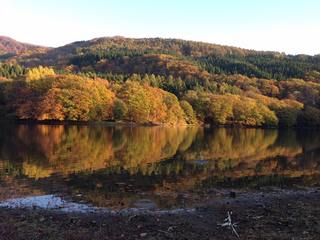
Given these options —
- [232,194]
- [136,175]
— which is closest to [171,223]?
[232,194]

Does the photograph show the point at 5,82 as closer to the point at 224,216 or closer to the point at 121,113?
the point at 121,113

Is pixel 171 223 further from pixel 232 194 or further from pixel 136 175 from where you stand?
pixel 136 175

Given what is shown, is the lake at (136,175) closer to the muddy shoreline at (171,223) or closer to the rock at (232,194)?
the rock at (232,194)

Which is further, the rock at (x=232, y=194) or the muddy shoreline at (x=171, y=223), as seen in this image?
the rock at (x=232, y=194)

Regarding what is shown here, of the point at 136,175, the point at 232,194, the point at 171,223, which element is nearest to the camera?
the point at 171,223

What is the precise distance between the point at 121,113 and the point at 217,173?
338ft

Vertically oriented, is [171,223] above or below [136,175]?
above

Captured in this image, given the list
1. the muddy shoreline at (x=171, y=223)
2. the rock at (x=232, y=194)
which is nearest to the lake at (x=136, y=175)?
the rock at (x=232, y=194)

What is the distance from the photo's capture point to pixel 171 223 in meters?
19.2

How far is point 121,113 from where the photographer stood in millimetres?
139875

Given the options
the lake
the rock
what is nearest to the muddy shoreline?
the lake

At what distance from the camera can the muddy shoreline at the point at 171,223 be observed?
1709cm

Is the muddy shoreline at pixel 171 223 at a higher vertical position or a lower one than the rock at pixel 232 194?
higher

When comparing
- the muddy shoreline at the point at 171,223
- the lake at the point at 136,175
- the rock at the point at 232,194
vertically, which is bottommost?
the lake at the point at 136,175
